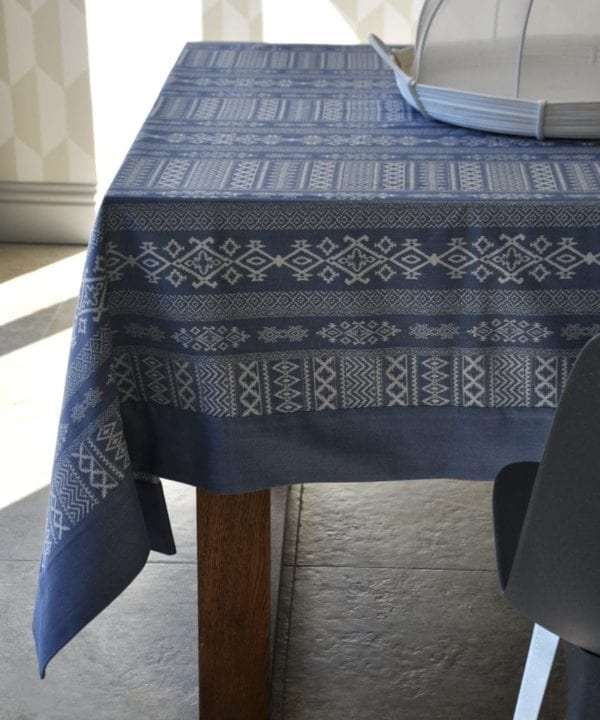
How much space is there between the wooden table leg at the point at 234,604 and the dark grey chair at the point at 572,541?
0.46m

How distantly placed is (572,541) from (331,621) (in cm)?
96

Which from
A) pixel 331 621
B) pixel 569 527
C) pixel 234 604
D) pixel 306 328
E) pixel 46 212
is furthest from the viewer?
pixel 46 212

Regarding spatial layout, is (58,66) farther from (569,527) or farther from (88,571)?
(569,527)

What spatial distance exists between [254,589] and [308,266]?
1.54ft

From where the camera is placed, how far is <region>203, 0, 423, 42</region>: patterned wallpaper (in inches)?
129

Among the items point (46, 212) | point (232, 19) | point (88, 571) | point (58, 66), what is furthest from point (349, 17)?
point (88, 571)

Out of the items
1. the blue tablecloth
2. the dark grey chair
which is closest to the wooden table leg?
the blue tablecloth

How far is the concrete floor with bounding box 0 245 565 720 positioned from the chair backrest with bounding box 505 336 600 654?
2.34ft

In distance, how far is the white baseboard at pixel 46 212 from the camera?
342 cm

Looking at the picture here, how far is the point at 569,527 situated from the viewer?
0.97 meters

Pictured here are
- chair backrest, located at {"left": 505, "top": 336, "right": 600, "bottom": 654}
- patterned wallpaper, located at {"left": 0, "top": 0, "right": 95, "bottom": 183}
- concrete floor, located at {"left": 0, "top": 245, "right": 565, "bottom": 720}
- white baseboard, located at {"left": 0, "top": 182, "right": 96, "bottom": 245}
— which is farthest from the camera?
white baseboard, located at {"left": 0, "top": 182, "right": 96, "bottom": 245}

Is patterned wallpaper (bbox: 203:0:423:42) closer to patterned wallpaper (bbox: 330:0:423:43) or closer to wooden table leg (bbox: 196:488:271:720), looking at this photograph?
patterned wallpaper (bbox: 330:0:423:43)

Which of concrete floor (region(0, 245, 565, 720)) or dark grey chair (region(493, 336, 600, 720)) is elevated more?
dark grey chair (region(493, 336, 600, 720))

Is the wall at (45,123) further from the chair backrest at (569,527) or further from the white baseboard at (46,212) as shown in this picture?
the chair backrest at (569,527)
